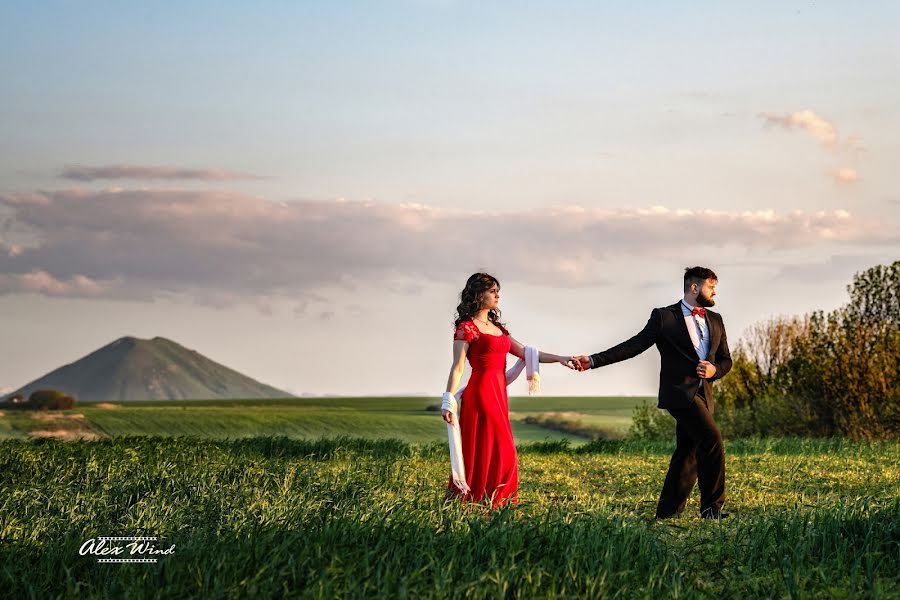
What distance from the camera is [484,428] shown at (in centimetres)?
968

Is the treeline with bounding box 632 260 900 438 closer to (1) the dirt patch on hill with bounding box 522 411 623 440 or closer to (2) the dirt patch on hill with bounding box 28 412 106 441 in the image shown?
(1) the dirt patch on hill with bounding box 522 411 623 440

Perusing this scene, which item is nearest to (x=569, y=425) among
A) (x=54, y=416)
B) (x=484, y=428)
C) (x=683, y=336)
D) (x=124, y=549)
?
(x=54, y=416)

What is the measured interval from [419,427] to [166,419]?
7.18m

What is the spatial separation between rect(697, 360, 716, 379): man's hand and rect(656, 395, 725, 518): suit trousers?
0.25 metres

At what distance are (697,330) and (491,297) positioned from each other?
2.35 metres

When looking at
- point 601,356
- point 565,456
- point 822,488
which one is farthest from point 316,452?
point 822,488

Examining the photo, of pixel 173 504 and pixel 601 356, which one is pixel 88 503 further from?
pixel 601 356

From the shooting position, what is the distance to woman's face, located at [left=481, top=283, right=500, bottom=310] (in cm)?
966

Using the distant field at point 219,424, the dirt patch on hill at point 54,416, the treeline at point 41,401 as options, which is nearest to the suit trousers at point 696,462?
the distant field at point 219,424

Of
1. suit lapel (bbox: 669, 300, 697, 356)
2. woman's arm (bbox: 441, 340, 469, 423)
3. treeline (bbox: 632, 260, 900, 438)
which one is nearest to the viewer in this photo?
woman's arm (bbox: 441, 340, 469, 423)

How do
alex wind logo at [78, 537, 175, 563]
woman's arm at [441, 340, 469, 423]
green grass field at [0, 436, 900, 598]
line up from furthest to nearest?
woman's arm at [441, 340, 469, 423] → alex wind logo at [78, 537, 175, 563] → green grass field at [0, 436, 900, 598]

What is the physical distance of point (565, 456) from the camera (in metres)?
17.8

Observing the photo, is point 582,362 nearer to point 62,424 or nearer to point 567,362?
point 567,362

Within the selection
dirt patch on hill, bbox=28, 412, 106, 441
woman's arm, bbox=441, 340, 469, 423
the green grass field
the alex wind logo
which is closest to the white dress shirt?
the green grass field
